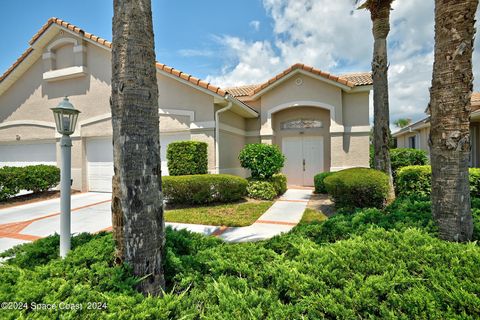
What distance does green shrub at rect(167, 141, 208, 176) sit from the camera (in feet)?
28.3

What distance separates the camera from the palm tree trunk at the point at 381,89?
733 centimetres

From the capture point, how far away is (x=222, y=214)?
7.11 meters

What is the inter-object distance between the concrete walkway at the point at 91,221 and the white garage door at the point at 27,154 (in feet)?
11.5

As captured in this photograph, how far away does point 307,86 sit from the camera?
11891mm

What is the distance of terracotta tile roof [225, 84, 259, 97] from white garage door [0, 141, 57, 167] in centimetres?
978

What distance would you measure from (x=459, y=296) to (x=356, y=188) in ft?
16.0

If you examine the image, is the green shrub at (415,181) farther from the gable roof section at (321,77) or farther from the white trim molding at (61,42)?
the white trim molding at (61,42)

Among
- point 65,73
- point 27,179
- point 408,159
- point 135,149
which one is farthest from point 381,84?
point 27,179

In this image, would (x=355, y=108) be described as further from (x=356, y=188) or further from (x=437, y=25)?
(x=437, y=25)

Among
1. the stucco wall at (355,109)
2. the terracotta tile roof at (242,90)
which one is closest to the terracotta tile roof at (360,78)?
the stucco wall at (355,109)

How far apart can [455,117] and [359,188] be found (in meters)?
3.85

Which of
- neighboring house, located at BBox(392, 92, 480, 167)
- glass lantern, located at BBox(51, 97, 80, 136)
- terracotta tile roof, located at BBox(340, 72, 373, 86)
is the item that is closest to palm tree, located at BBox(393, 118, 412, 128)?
neighboring house, located at BBox(392, 92, 480, 167)

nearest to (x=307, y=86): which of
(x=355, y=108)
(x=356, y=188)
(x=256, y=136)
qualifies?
(x=355, y=108)

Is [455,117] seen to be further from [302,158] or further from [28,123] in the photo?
[28,123]
